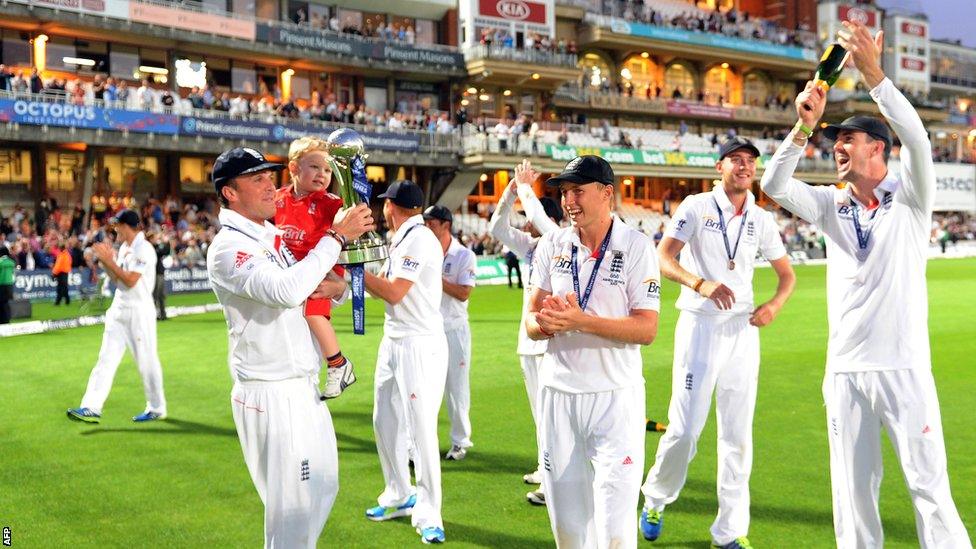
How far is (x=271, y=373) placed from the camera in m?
4.37

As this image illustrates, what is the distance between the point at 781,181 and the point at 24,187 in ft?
131

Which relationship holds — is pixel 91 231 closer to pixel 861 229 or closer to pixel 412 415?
pixel 412 415

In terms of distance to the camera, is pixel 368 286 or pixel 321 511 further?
pixel 368 286

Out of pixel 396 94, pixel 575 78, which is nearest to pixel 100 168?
pixel 396 94

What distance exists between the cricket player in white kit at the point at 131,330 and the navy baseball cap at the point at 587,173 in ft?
23.1

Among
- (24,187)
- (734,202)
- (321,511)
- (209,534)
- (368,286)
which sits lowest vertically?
(209,534)

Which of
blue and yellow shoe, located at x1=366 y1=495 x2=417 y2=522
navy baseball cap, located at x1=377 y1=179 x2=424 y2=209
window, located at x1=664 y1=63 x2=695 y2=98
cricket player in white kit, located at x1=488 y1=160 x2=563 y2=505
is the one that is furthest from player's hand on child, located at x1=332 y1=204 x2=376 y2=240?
window, located at x1=664 y1=63 x2=695 y2=98

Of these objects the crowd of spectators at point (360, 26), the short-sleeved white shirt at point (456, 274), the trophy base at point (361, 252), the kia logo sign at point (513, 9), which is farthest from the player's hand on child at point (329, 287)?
the kia logo sign at point (513, 9)

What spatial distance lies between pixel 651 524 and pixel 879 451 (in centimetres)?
184

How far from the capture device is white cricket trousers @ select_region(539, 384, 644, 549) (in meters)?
4.29

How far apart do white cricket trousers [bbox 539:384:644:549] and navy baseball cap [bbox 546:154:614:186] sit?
108 centimetres

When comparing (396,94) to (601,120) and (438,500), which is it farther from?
(438,500)

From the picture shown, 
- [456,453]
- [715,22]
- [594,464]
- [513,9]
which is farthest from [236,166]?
[715,22]

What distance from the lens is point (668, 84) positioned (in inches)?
2391
